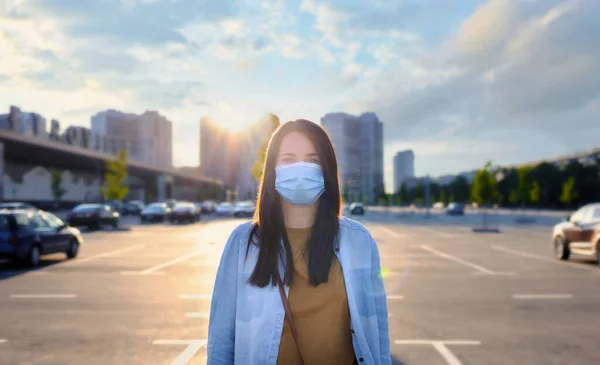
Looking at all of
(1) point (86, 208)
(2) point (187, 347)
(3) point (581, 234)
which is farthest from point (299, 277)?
(1) point (86, 208)

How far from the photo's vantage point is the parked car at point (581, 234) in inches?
634

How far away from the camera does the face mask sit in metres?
2.67

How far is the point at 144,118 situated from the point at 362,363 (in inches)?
7865

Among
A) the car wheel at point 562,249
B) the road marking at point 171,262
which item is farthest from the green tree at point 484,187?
the road marking at point 171,262

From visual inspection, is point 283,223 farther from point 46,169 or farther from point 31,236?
point 46,169

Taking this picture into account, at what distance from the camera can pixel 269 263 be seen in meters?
2.58

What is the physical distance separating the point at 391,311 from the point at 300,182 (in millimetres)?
7077

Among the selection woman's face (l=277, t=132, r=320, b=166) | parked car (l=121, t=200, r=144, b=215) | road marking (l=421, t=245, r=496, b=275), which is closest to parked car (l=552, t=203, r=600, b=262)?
road marking (l=421, t=245, r=496, b=275)

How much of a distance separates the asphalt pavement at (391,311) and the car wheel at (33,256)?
0.37m

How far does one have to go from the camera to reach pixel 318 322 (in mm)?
2531

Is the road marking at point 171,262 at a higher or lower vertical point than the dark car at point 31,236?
lower

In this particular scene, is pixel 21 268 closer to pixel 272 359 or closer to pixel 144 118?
pixel 272 359

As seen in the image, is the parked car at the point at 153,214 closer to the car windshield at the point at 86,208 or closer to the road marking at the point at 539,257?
the car windshield at the point at 86,208

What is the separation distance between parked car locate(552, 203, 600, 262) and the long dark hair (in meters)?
15.1
